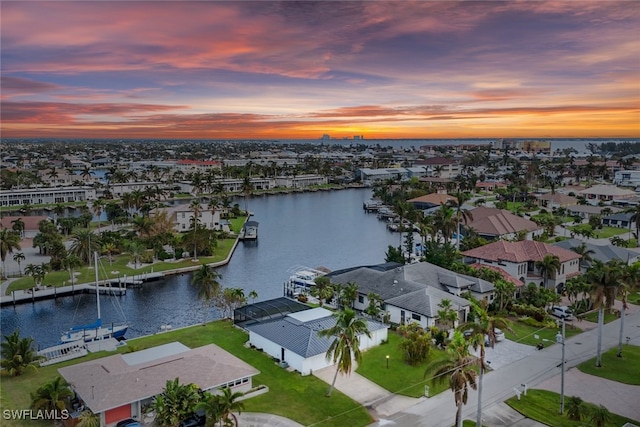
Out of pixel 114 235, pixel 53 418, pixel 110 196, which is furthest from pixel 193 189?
pixel 53 418

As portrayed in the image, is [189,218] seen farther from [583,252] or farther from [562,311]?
[562,311]

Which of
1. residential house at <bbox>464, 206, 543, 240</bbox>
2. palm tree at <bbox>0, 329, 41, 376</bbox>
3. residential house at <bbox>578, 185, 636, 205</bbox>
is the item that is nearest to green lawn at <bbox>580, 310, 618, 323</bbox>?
residential house at <bbox>464, 206, 543, 240</bbox>

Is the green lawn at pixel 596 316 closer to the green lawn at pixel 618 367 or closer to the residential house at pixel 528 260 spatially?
the residential house at pixel 528 260

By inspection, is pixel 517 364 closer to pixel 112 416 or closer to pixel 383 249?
pixel 112 416

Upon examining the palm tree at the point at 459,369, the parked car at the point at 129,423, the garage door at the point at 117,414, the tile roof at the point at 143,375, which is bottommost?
the parked car at the point at 129,423

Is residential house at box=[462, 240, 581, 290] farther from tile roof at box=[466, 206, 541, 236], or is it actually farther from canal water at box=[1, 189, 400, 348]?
canal water at box=[1, 189, 400, 348]

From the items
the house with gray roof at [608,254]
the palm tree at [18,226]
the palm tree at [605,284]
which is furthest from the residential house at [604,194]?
the palm tree at [18,226]
